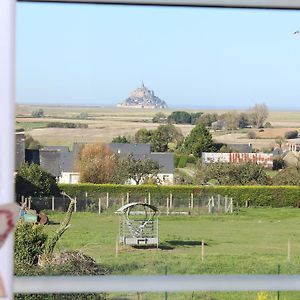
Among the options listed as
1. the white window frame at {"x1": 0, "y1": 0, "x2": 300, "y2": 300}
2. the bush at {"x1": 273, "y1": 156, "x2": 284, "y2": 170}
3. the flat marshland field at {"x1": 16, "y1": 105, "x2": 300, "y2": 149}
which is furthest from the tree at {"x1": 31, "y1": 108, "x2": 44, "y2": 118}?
the bush at {"x1": 273, "y1": 156, "x2": 284, "y2": 170}

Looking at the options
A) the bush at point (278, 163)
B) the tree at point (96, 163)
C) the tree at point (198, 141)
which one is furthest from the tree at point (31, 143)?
the bush at point (278, 163)

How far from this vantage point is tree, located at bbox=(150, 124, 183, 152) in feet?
3.21

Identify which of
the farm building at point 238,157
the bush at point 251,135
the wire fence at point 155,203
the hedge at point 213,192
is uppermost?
the bush at point 251,135

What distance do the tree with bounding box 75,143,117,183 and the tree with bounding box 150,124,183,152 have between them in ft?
0.26

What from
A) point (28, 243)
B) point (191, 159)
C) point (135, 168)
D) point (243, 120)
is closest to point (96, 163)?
point (135, 168)

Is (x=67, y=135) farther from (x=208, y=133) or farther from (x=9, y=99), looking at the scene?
(x=9, y=99)

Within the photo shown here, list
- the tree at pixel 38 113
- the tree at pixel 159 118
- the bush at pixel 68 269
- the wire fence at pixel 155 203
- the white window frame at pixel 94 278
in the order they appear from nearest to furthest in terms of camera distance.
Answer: the white window frame at pixel 94 278
the tree at pixel 38 113
the tree at pixel 159 118
the wire fence at pixel 155 203
the bush at pixel 68 269

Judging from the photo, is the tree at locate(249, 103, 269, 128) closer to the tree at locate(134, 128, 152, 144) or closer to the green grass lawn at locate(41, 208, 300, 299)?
the tree at locate(134, 128, 152, 144)

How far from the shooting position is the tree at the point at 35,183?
Answer: 3.20 ft

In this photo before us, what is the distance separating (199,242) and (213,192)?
0.40 m

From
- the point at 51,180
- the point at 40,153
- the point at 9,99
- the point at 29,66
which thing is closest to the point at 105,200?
the point at 51,180

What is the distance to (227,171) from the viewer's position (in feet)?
4.76

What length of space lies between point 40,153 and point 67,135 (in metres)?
0.05

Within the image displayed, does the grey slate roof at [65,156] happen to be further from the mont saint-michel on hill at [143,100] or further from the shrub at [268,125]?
the shrub at [268,125]
